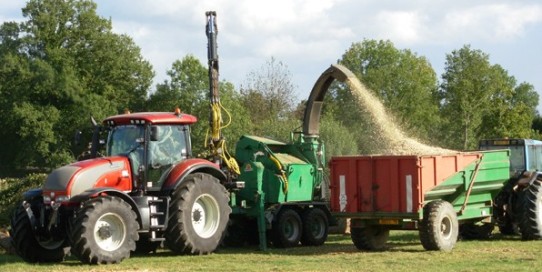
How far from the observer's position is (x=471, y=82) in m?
53.2

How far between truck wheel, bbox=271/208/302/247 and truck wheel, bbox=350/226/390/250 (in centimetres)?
182

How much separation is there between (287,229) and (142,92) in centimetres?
3767

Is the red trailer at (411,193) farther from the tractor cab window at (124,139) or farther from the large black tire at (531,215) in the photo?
the tractor cab window at (124,139)

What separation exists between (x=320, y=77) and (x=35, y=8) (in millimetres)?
35321

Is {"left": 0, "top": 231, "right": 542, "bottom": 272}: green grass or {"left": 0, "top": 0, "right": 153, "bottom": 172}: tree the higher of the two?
{"left": 0, "top": 0, "right": 153, "bottom": 172}: tree

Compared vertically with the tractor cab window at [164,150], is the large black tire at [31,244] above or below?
below

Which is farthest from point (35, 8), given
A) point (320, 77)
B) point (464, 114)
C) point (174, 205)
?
point (174, 205)

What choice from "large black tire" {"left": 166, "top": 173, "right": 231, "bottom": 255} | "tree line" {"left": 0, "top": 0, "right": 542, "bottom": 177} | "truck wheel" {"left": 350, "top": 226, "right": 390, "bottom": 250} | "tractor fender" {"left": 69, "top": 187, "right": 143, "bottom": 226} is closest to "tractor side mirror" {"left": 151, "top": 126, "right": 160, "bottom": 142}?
"large black tire" {"left": 166, "top": 173, "right": 231, "bottom": 255}

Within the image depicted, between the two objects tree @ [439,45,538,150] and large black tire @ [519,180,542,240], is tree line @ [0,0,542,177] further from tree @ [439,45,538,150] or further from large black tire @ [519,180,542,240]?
large black tire @ [519,180,542,240]

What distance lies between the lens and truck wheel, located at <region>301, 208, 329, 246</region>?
1862 centimetres

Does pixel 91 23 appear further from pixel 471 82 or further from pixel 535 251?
pixel 535 251

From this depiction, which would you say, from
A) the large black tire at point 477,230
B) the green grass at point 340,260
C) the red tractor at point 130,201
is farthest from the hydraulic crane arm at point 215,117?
the large black tire at point 477,230

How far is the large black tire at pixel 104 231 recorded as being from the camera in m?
13.9

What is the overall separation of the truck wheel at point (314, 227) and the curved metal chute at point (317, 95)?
5.80ft
